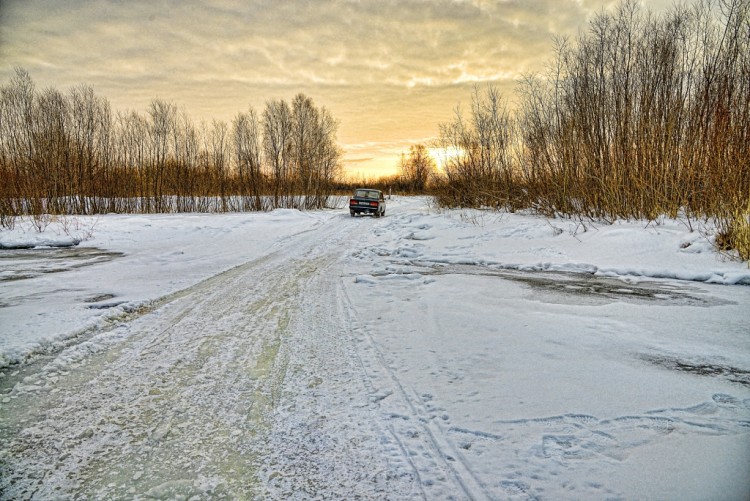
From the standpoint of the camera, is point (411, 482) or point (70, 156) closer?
point (411, 482)

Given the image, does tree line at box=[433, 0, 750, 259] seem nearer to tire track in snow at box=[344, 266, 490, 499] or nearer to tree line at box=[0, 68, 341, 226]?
tire track in snow at box=[344, 266, 490, 499]

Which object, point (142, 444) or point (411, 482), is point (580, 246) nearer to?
point (411, 482)

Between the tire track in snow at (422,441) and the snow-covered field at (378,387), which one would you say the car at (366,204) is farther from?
the tire track in snow at (422,441)

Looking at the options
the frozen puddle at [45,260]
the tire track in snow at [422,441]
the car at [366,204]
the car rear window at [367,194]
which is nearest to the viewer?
the tire track in snow at [422,441]

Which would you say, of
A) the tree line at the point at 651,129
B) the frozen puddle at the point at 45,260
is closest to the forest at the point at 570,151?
the tree line at the point at 651,129

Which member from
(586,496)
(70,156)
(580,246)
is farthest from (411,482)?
(70,156)

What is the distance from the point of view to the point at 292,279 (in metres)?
6.82

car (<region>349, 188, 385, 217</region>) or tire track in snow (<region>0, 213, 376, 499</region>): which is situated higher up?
car (<region>349, 188, 385, 217</region>)

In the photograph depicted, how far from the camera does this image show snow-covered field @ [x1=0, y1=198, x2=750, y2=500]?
75.4 inches

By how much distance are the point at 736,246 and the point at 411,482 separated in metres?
8.01

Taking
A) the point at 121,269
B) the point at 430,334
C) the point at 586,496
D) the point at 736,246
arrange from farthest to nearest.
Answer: the point at 121,269 < the point at 736,246 < the point at 430,334 < the point at 586,496

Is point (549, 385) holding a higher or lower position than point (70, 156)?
lower

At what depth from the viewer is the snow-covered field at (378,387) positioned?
192 cm

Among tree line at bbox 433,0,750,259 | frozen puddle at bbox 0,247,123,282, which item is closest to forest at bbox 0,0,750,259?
tree line at bbox 433,0,750,259
